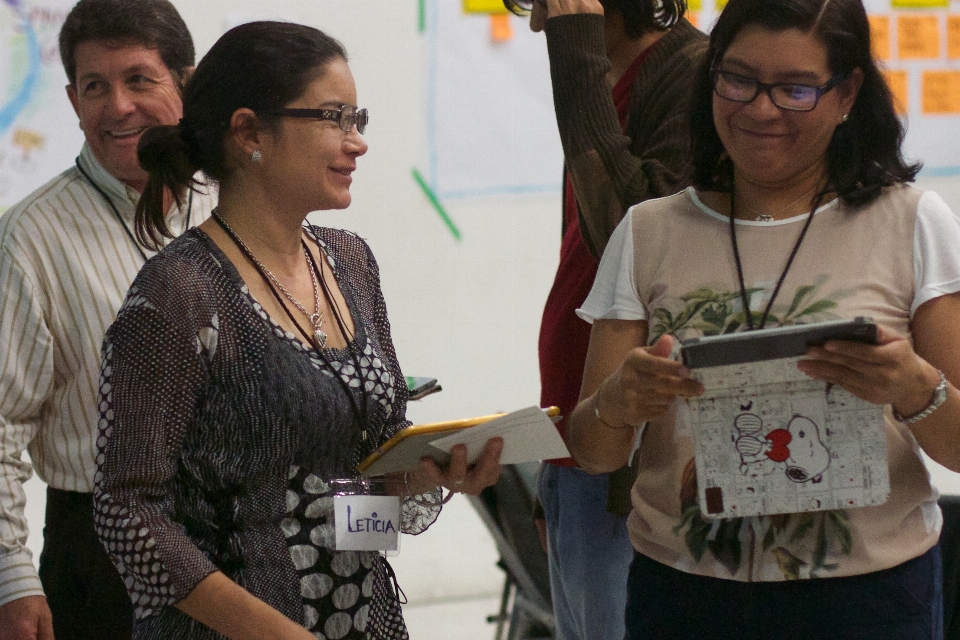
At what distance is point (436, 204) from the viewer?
385 centimetres

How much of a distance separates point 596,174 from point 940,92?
2.82 metres

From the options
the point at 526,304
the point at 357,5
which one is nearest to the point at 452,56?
the point at 357,5

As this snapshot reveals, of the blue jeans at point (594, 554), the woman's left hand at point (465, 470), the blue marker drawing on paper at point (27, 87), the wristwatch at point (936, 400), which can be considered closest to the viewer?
the wristwatch at point (936, 400)

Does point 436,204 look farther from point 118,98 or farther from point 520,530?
point 118,98

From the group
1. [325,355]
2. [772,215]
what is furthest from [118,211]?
[772,215]

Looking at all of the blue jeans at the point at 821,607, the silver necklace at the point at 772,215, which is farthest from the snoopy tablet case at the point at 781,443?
the silver necklace at the point at 772,215

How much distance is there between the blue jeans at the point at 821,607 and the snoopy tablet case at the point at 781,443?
107 millimetres

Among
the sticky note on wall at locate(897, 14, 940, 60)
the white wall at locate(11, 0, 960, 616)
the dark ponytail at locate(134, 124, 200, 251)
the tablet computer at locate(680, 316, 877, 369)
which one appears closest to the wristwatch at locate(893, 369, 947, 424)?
the tablet computer at locate(680, 316, 877, 369)

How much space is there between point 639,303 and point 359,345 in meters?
0.45

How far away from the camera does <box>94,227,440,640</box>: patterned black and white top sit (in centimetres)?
146

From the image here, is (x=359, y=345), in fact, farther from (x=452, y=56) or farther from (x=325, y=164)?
(x=452, y=56)

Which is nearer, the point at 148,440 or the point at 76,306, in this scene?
the point at 148,440

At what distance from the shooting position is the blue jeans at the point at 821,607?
4.58 ft

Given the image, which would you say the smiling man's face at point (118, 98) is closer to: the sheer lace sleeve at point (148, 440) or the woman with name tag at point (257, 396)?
the woman with name tag at point (257, 396)
